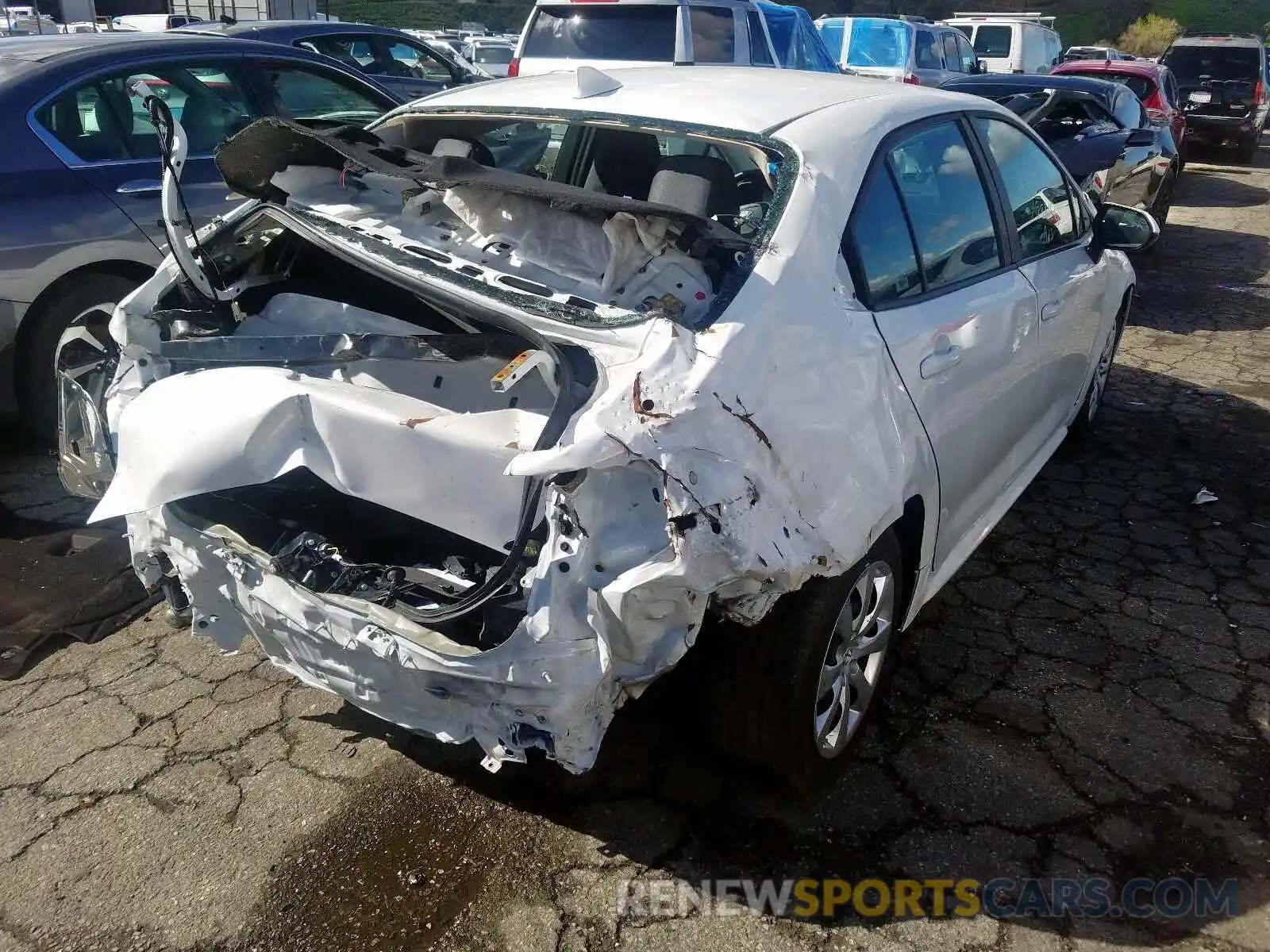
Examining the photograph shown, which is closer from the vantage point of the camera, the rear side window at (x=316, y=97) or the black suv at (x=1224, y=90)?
the rear side window at (x=316, y=97)

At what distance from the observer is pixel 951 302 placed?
280 cm

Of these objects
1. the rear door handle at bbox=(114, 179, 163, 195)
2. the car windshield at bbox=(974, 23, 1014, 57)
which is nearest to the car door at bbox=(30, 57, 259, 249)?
the rear door handle at bbox=(114, 179, 163, 195)

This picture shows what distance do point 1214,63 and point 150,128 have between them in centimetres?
1794

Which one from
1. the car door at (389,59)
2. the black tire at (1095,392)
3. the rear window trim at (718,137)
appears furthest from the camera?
the car door at (389,59)

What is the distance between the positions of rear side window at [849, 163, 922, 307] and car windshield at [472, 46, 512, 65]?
18.3 metres

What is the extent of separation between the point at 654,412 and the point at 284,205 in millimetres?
1620

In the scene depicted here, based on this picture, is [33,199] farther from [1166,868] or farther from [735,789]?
[1166,868]

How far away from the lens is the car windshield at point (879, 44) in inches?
538

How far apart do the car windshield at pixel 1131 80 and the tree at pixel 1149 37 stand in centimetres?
2475

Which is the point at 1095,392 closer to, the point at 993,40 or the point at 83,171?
the point at 83,171

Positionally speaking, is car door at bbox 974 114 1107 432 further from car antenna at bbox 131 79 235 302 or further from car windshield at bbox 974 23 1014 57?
car windshield at bbox 974 23 1014 57

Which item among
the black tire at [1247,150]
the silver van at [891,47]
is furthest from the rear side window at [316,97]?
the black tire at [1247,150]

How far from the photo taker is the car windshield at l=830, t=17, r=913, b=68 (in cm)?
1366

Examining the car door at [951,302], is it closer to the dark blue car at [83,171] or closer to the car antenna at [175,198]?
the car antenna at [175,198]
